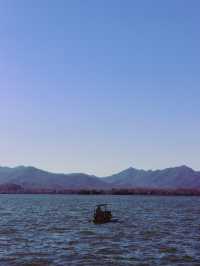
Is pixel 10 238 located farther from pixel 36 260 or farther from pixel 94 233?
pixel 36 260

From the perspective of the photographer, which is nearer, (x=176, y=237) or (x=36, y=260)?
(x=36, y=260)

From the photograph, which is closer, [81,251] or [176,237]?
[81,251]

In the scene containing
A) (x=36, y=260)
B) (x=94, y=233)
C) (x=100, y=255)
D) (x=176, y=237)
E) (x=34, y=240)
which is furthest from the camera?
(x=94, y=233)

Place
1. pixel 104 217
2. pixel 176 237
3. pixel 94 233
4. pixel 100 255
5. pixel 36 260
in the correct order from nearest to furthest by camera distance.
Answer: pixel 36 260 < pixel 100 255 < pixel 176 237 < pixel 94 233 < pixel 104 217

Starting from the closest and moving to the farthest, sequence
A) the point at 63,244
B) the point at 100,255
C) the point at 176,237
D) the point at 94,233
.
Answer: the point at 100,255
the point at 63,244
the point at 176,237
the point at 94,233

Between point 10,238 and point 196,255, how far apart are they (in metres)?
20.5

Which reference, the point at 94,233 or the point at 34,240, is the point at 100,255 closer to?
the point at 34,240

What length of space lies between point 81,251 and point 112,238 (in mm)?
11166

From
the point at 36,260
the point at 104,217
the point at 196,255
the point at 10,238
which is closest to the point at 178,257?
the point at 196,255

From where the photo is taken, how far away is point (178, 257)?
4109cm

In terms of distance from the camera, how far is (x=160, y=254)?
42.6 m

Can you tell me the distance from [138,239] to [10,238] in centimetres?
1335

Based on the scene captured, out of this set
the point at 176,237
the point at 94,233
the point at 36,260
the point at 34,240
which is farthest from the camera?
the point at 94,233

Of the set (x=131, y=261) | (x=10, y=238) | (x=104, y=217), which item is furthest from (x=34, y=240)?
(x=104, y=217)
